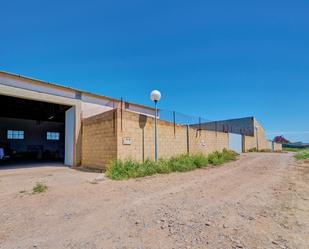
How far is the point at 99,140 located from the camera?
31.3 feet

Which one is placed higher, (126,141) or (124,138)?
(124,138)

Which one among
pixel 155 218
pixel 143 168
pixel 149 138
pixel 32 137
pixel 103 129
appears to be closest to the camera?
pixel 155 218

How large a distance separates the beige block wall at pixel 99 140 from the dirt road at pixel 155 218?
10.8 ft

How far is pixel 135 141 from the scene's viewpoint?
29.5 ft

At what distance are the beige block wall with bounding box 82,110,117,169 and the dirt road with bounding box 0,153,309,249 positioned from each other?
3.30 m

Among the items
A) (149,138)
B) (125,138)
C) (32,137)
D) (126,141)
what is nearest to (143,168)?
(126,141)

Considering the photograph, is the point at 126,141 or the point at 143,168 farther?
the point at 126,141

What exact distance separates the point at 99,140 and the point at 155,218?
6841 millimetres

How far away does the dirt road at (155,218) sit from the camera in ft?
8.45

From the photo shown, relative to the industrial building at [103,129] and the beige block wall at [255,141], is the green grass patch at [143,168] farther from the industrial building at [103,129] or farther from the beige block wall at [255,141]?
the beige block wall at [255,141]

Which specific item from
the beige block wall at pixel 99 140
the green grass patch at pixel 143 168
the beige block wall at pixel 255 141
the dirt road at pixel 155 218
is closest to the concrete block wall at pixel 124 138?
the beige block wall at pixel 99 140

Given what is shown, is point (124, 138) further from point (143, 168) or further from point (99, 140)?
point (99, 140)

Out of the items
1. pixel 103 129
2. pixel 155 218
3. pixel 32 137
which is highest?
pixel 103 129

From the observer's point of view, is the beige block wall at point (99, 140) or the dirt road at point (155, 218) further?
the beige block wall at point (99, 140)
